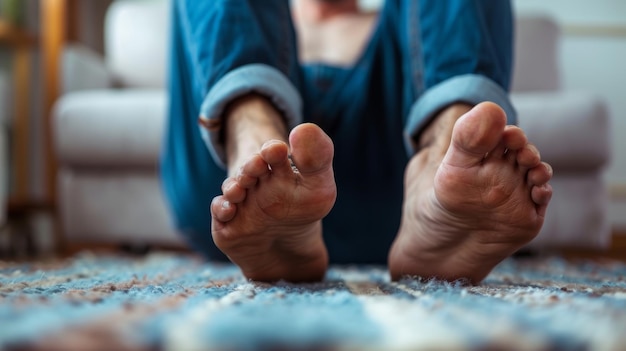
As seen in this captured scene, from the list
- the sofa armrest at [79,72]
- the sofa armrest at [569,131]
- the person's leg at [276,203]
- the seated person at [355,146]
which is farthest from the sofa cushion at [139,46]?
the person's leg at [276,203]

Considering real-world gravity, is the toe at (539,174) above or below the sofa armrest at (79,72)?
below

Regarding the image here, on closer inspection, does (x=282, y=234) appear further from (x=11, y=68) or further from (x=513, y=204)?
(x=11, y=68)

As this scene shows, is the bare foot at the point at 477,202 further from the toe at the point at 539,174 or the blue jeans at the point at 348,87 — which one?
the blue jeans at the point at 348,87

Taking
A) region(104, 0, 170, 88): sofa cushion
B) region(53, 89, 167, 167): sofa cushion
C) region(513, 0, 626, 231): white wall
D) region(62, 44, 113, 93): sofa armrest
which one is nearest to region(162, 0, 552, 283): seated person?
region(53, 89, 167, 167): sofa cushion

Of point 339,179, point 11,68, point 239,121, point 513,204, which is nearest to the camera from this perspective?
point 513,204

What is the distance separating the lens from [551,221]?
1.39 metres

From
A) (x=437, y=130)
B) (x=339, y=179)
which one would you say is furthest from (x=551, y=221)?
(x=437, y=130)

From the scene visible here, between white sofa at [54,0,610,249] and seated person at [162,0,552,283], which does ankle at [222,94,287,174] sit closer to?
seated person at [162,0,552,283]

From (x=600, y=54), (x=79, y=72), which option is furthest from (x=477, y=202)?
(x=600, y=54)

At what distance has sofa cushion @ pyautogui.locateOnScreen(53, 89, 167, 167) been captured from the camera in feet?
4.79

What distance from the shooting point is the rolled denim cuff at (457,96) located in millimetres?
565

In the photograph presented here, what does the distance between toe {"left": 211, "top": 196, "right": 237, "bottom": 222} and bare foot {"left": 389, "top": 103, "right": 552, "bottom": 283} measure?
0.50ft

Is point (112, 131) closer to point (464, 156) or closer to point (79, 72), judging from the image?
point (79, 72)

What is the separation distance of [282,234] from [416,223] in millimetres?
120
